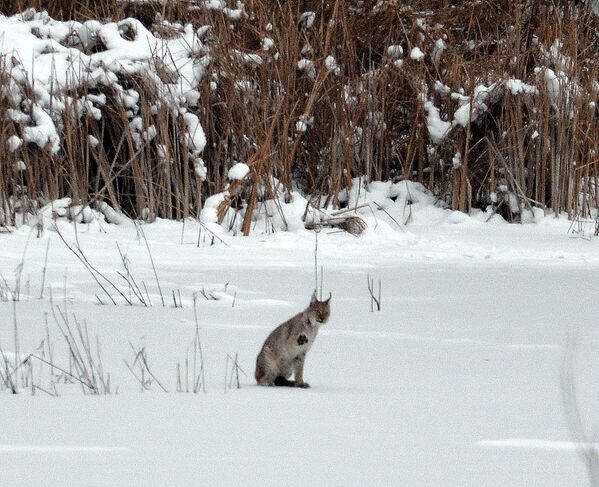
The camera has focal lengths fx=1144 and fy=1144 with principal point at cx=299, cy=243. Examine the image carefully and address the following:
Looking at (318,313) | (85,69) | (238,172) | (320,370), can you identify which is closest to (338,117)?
(238,172)

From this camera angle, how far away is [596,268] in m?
7.29

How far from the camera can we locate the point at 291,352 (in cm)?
370

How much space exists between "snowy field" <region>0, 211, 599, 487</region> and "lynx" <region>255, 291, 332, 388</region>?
0.32ft

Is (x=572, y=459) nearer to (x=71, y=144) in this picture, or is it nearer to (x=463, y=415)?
(x=463, y=415)

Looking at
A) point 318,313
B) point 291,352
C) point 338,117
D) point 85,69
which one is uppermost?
point 85,69

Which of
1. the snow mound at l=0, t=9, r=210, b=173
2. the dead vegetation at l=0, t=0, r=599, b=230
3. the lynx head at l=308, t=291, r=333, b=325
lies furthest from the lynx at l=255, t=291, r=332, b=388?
the snow mound at l=0, t=9, r=210, b=173

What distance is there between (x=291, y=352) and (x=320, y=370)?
0.38 meters

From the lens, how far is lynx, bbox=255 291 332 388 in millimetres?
3697

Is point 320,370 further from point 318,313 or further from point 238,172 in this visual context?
point 238,172

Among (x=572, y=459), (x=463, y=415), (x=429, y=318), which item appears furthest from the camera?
(x=429, y=318)

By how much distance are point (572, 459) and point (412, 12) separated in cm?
871

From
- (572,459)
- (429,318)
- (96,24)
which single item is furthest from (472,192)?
(572,459)

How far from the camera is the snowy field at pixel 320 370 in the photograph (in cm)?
249

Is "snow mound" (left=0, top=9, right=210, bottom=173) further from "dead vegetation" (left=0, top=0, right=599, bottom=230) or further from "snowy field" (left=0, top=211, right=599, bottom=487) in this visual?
"snowy field" (left=0, top=211, right=599, bottom=487)
